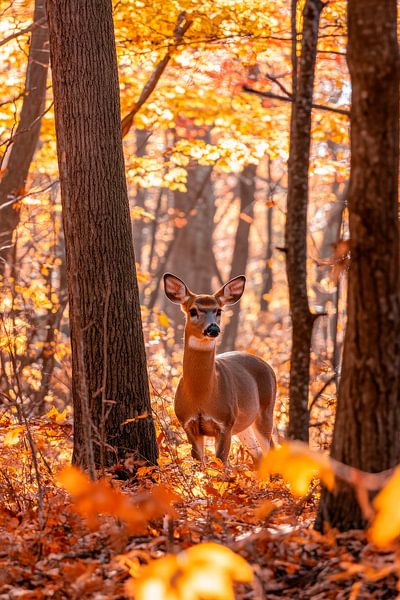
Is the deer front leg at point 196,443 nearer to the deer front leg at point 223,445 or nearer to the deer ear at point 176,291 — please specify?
the deer front leg at point 223,445

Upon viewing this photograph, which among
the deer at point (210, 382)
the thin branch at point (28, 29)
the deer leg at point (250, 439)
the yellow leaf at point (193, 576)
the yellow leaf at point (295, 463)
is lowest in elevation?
the deer leg at point (250, 439)

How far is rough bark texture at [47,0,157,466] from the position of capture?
693 cm

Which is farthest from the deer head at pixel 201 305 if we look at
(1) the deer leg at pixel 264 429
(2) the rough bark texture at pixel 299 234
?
(2) the rough bark texture at pixel 299 234

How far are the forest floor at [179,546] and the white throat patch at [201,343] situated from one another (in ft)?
10.1

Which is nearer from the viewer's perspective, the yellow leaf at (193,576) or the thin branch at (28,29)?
the yellow leaf at (193,576)

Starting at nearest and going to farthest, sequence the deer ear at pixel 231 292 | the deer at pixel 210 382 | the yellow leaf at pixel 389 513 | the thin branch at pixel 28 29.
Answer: the yellow leaf at pixel 389 513
the deer at pixel 210 382
the deer ear at pixel 231 292
the thin branch at pixel 28 29

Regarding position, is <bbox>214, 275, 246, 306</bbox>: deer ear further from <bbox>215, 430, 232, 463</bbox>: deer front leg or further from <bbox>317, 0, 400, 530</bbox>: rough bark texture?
<bbox>317, 0, 400, 530</bbox>: rough bark texture

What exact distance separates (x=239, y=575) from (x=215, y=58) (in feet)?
33.2

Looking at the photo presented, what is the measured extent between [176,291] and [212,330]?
85cm

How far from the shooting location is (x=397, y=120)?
4.15 meters

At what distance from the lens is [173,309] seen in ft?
78.4

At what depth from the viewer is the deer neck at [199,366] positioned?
28.7 feet

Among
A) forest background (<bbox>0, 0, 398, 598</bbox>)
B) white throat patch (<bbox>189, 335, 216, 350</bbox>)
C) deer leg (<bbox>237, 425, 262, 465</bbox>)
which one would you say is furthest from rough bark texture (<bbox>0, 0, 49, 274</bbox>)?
deer leg (<bbox>237, 425, 262, 465</bbox>)

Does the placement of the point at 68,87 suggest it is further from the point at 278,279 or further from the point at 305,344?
the point at 278,279
